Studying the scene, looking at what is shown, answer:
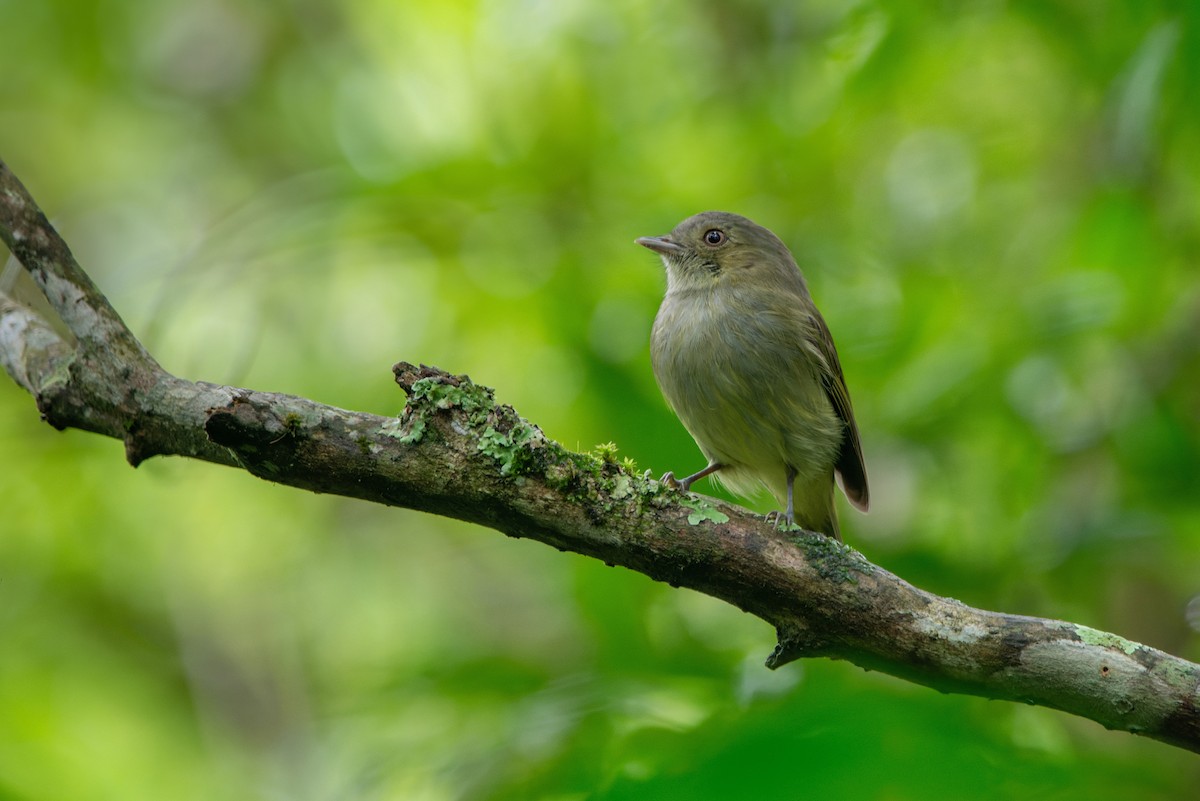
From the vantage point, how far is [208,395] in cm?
280

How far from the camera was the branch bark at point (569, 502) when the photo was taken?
2611 mm

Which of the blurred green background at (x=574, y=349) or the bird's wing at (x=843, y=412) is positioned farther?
the bird's wing at (x=843, y=412)

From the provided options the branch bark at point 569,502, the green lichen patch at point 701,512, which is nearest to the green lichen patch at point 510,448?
the branch bark at point 569,502

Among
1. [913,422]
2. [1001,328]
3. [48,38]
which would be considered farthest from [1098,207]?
[48,38]

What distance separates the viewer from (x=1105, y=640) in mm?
2566

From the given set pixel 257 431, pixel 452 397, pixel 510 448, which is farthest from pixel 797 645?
pixel 257 431

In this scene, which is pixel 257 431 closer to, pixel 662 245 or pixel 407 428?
pixel 407 428

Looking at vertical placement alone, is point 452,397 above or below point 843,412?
below

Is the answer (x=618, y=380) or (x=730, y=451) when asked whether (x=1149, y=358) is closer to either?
(x=730, y=451)

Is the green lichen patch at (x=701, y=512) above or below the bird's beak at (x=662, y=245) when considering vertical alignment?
below

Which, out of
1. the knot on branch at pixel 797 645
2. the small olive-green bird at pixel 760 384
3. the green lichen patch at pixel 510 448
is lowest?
the knot on branch at pixel 797 645

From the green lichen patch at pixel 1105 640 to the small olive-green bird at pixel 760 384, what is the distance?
1.69 m

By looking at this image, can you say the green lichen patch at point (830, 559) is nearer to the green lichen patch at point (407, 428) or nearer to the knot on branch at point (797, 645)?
the knot on branch at point (797, 645)

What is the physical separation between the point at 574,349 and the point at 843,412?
1216 mm
